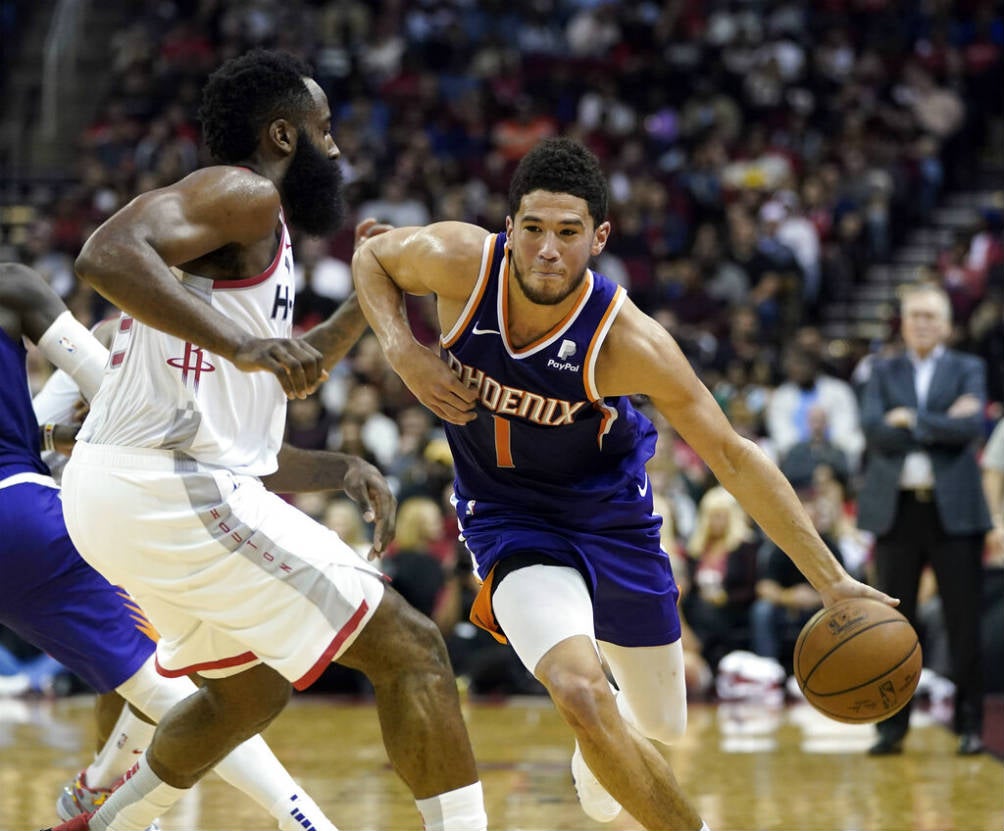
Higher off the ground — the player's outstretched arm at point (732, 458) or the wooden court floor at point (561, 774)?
the player's outstretched arm at point (732, 458)

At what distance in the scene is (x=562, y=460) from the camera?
435 cm

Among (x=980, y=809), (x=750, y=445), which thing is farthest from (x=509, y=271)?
(x=980, y=809)

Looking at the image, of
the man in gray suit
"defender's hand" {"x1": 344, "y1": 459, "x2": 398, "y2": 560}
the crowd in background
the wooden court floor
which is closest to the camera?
"defender's hand" {"x1": 344, "y1": 459, "x2": 398, "y2": 560}

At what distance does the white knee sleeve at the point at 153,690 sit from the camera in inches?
181

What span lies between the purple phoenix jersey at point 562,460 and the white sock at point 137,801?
1069mm

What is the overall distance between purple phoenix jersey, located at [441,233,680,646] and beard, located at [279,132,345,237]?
0.45 m

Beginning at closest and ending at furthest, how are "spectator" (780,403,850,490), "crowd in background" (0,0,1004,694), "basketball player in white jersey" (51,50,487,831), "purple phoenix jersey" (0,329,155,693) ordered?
1. "basketball player in white jersey" (51,50,487,831)
2. "purple phoenix jersey" (0,329,155,693)
3. "crowd in background" (0,0,1004,694)
4. "spectator" (780,403,850,490)

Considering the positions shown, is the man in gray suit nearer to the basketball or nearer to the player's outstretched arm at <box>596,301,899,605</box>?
the basketball

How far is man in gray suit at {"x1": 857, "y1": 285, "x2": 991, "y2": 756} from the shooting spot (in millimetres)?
7250

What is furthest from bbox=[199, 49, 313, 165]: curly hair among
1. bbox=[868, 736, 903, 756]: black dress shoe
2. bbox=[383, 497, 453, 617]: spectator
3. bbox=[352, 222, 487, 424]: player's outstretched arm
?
bbox=[383, 497, 453, 617]: spectator

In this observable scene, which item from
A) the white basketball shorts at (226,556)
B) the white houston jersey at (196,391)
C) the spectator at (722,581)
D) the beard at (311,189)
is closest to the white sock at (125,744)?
the white basketball shorts at (226,556)

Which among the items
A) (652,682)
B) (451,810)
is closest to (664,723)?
(652,682)

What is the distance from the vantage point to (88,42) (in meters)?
18.5

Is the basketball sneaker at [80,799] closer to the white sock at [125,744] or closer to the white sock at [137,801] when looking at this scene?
the white sock at [125,744]
